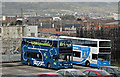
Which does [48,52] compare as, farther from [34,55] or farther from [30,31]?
[30,31]

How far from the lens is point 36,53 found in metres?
36.1

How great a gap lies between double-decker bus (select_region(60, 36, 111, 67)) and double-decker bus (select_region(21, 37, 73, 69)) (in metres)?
3.52

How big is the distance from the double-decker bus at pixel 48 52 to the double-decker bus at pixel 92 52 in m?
3.52

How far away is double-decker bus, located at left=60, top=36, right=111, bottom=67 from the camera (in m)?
35.5

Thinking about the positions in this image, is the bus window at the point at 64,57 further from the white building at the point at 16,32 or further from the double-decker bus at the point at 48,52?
the white building at the point at 16,32

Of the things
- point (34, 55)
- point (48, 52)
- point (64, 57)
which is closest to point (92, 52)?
point (64, 57)

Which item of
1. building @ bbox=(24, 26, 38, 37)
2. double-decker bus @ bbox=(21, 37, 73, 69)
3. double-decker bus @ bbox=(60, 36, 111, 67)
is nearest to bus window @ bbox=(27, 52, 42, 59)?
double-decker bus @ bbox=(21, 37, 73, 69)

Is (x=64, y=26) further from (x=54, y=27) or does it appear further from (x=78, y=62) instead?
(x=78, y=62)

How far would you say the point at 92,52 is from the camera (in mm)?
36562

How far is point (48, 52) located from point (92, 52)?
5.55 m

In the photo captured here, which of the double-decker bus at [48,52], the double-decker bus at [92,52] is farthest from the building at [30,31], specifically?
the double-decker bus at [48,52]

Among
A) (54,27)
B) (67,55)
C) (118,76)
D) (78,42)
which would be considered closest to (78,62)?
(78,42)

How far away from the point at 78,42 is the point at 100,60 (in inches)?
174

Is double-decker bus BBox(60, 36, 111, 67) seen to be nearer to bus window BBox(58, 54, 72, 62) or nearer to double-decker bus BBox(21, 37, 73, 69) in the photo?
double-decker bus BBox(21, 37, 73, 69)
